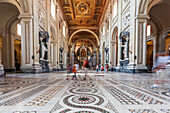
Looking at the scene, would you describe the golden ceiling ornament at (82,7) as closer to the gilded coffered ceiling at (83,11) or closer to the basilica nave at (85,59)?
the gilded coffered ceiling at (83,11)

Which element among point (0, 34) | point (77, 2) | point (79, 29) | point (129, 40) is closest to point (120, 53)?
point (129, 40)

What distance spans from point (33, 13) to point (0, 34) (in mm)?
6744

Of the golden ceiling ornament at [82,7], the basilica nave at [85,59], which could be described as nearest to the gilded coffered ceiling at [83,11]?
the golden ceiling ornament at [82,7]

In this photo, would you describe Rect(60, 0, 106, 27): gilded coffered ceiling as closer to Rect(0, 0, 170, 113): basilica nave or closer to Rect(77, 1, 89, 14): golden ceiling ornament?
Rect(77, 1, 89, 14): golden ceiling ornament

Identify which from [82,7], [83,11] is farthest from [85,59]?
[83,11]

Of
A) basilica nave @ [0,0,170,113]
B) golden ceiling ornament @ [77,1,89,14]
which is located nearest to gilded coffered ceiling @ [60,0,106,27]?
golden ceiling ornament @ [77,1,89,14]

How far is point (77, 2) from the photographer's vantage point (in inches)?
622

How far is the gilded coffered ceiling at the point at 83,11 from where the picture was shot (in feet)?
51.3

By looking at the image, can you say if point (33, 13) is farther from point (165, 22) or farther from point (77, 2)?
point (165, 22)

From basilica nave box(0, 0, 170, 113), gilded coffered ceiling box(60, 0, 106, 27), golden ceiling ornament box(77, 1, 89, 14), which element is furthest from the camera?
golden ceiling ornament box(77, 1, 89, 14)

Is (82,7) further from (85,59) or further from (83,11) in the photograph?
(85,59)

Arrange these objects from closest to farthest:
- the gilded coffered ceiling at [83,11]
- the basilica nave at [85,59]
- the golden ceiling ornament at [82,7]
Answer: the basilica nave at [85,59]
the gilded coffered ceiling at [83,11]
the golden ceiling ornament at [82,7]

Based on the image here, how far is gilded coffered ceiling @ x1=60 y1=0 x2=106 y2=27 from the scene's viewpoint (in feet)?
51.3

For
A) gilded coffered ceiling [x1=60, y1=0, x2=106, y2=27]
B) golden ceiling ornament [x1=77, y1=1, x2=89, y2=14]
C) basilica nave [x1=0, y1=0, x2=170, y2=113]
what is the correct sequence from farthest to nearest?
1. golden ceiling ornament [x1=77, y1=1, x2=89, y2=14]
2. gilded coffered ceiling [x1=60, y1=0, x2=106, y2=27]
3. basilica nave [x1=0, y1=0, x2=170, y2=113]
